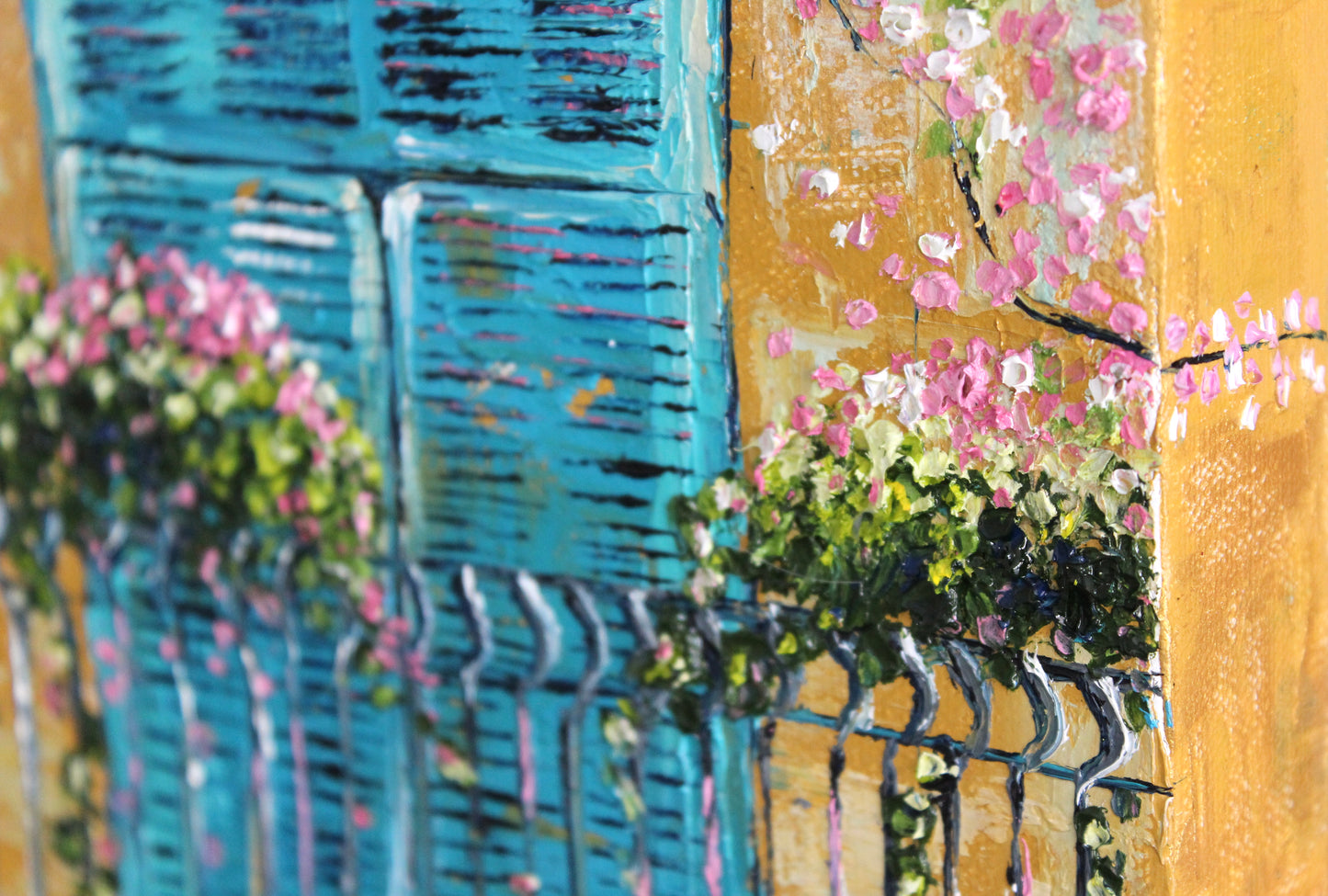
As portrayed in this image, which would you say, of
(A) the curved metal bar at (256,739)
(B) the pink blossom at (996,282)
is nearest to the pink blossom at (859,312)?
(B) the pink blossom at (996,282)

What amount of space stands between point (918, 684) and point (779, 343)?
0.38 metres

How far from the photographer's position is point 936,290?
3.35ft

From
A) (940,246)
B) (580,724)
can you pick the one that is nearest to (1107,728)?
(940,246)

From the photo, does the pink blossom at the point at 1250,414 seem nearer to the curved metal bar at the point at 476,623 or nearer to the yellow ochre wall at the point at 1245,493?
the yellow ochre wall at the point at 1245,493

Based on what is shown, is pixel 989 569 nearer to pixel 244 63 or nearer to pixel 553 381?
pixel 553 381

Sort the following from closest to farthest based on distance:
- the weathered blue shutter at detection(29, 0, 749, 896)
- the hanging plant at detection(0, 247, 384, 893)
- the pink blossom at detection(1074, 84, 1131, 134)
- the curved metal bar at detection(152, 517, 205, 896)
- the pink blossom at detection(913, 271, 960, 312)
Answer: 1. the pink blossom at detection(1074, 84, 1131, 134)
2. the pink blossom at detection(913, 271, 960, 312)
3. the weathered blue shutter at detection(29, 0, 749, 896)
4. the hanging plant at detection(0, 247, 384, 893)
5. the curved metal bar at detection(152, 517, 205, 896)

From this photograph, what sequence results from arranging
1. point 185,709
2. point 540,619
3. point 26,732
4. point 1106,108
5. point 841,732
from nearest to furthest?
1. point 1106,108
2. point 841,732
3. point 540,619
4. point 185,709
5. point 26,732

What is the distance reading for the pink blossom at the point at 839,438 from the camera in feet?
3.55

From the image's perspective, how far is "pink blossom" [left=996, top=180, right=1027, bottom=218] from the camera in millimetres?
976

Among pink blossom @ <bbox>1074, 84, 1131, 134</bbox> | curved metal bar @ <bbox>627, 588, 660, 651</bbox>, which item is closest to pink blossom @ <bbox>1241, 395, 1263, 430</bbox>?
pink blossom @ <bbox>1074, 84, 1131, 134</bbox>

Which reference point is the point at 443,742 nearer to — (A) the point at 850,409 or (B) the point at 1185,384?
(A) the point at 850,409

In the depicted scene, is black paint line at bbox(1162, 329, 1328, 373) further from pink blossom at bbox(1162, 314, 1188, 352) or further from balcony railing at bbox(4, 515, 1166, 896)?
balcony railing at bbox(4, 515, 1166, 896)

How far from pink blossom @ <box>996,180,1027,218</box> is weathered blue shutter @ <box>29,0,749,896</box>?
287 mm

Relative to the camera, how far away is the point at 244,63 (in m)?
1.28
